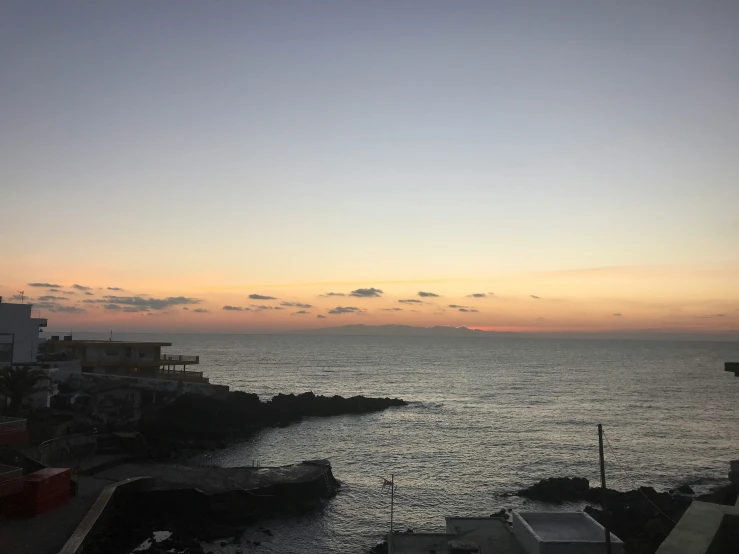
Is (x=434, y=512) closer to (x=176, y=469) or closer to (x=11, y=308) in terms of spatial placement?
(x=176, y=469)

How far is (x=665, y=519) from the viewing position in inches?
1209

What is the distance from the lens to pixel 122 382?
54.4 metres

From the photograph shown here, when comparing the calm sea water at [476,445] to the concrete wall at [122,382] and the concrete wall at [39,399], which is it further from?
the concrete wall at [39,399]

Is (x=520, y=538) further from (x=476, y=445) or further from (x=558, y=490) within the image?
(x=476, y=445)

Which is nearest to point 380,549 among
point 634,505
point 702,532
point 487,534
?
point 487,534

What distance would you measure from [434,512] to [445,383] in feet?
317

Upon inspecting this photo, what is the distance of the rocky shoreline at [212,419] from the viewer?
52.5m

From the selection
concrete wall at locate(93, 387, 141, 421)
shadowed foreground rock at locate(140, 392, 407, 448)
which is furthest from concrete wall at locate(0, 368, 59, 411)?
shadowed foreground rock at locate(140, 392, 407, 448)

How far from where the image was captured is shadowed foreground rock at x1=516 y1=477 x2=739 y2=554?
92.7 ft

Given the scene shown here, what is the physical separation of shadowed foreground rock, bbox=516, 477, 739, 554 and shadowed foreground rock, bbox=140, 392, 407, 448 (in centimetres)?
3174

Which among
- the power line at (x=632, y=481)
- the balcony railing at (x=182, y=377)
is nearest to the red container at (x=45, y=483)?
the power line at (x=632, y=481)

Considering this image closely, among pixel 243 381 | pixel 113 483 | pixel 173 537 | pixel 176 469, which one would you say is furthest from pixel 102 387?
pixel 243 381

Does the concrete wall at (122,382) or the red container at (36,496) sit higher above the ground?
the concrete wall at (122,382)

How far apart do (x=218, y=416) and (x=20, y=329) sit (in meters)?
21.9
